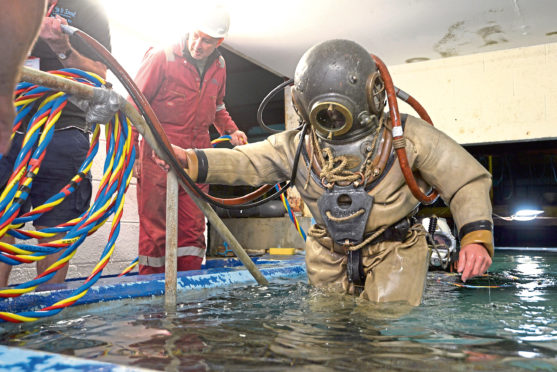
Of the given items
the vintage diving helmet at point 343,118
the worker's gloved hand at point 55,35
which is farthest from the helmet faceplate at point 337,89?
the worker's gloved hand at point 55,35

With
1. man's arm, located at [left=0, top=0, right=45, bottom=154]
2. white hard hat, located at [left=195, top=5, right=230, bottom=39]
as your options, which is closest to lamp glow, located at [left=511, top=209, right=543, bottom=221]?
white hard hat, located at [left=195, top=5, right=230, bottom=39]

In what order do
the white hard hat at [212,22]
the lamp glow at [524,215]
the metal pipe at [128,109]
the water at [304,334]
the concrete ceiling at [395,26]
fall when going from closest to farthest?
the water at [304,334] < the metal pipe at [128,109] < the white hard hat at [212,22] < the concrete ceiling at [395,26] < the lamp glow at [524,215]

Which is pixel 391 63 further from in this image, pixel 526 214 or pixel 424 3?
pixel 526 214

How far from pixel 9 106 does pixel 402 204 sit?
71.5 inches

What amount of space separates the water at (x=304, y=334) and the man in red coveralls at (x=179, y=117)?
1153mm

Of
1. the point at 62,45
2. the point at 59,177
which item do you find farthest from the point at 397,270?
the point at 62,45

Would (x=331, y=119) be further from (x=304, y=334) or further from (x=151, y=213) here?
(x=151, y=213)

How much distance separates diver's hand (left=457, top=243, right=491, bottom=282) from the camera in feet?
6.40

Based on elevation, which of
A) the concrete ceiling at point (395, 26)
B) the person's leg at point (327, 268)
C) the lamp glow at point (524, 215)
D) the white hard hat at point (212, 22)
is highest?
the concrete ceiling at point (395, 26)

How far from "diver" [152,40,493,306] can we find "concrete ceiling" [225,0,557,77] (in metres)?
3.86

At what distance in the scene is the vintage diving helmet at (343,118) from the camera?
2.09 metres

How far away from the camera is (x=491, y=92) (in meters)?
7.34

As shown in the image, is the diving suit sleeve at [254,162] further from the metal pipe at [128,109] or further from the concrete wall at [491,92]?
the concrete wall at [491,92]

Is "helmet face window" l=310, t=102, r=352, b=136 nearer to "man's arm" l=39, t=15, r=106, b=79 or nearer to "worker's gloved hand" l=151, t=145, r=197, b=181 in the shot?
"worker's gloved hand" l=151, t=145, r=197, b=181
